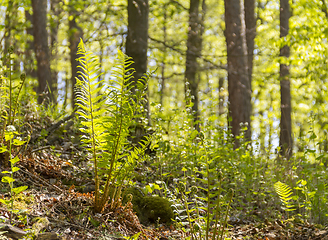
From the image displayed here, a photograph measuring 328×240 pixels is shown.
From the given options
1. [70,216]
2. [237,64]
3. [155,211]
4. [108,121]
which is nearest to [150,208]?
[155,211]

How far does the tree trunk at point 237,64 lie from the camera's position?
675 centimetres

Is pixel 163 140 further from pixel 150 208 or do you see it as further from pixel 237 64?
pixel 237 64

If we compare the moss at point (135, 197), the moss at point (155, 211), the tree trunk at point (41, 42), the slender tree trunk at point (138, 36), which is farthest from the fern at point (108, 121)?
the tree trunk at point (41, 42)

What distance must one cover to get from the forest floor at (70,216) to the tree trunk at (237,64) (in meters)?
3.20

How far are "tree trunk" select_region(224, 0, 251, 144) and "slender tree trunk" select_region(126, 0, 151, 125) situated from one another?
6.92 ft

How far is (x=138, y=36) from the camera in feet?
19.3

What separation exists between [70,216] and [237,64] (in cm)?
536

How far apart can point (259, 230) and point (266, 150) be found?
Result: 1.54m

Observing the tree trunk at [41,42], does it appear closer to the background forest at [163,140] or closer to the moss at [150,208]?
the background forest at [163,140]

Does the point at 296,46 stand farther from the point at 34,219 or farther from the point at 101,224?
the point at 34,219

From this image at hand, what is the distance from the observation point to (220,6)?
15789mm

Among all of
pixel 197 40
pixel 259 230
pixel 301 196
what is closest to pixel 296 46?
pixel 197 40

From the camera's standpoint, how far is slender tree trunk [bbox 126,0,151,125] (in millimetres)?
5816

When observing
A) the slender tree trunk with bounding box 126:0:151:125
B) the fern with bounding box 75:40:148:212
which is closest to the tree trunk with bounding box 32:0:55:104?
the slender tree trunk with bounding box 126:0:151:125
